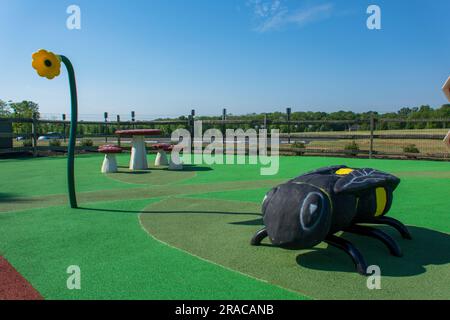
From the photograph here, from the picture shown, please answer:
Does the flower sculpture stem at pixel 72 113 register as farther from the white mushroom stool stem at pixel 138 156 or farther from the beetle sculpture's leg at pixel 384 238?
the white mushroom stool stem at pixel 138 156

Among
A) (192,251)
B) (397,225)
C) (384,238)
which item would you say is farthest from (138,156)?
(384,238)

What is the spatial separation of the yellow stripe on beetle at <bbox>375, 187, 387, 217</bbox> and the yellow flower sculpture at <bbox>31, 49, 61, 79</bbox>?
4478mm

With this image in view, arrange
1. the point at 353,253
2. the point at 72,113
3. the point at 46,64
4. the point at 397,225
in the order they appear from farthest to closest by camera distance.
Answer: the point at 72,113 < the point at 46,64 < the point at 397,225 < the point at 353,253

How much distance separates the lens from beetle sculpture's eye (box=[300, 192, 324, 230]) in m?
3.06

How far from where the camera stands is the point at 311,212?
10.1 ft

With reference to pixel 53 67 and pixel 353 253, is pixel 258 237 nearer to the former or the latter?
pixel 353 253

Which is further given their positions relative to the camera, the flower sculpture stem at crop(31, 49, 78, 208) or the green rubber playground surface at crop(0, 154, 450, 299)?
the flower sculpture stem at crop(31, 49, 78, 208)

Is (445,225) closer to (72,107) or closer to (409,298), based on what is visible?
(409,298)

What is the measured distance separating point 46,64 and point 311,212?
4270 mm

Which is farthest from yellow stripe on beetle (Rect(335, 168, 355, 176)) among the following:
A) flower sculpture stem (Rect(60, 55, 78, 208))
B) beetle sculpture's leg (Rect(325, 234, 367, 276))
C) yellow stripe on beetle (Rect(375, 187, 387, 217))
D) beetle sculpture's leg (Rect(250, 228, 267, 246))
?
flower sculpture stem (Rect(60, 55, 78, 208))

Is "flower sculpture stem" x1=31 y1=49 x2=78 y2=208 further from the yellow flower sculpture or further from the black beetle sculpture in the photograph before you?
the black beetle sculpture

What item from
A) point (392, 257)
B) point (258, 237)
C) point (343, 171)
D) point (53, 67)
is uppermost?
point (53, 67)

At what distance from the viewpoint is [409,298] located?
9.04 feet
